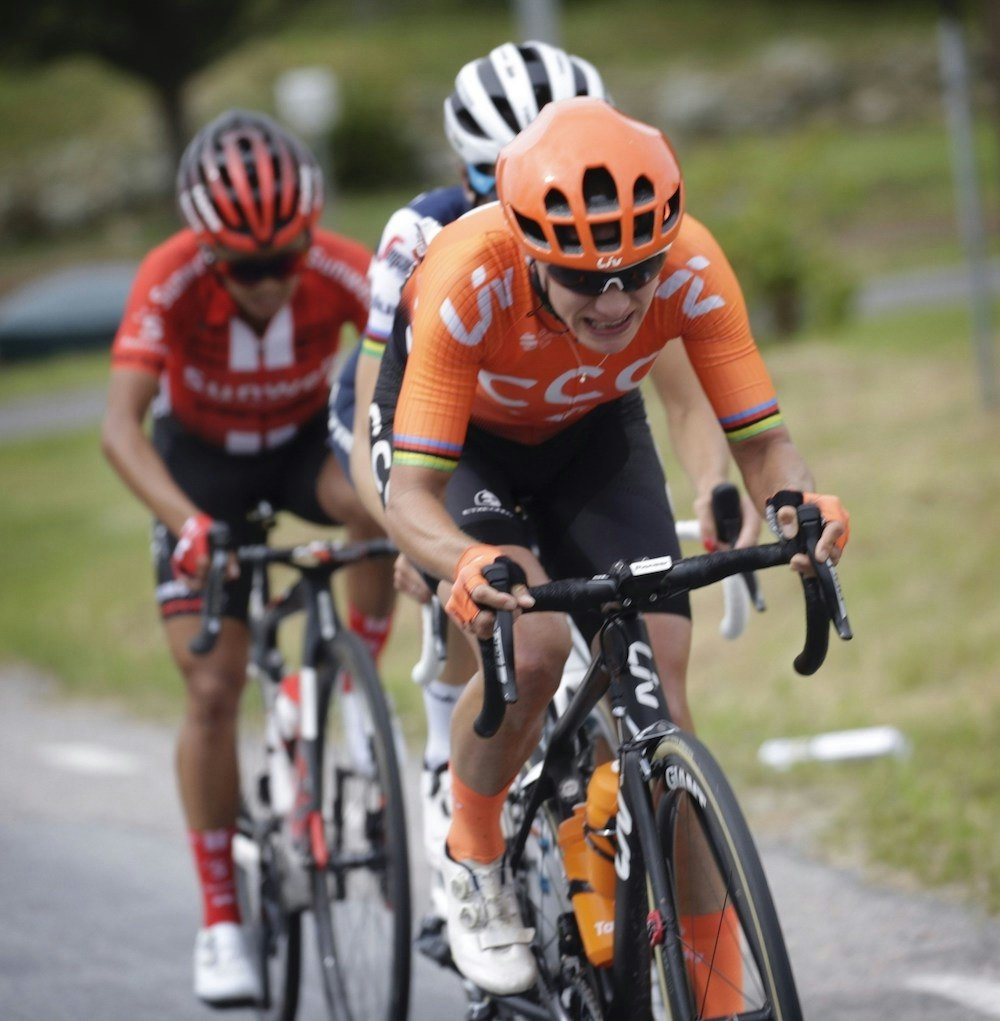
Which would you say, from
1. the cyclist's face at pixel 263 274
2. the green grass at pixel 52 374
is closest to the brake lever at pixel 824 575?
the cyclist's face at pixel 263 274

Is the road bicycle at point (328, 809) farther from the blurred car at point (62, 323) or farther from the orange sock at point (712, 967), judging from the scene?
the blurred car at point (62, 323)

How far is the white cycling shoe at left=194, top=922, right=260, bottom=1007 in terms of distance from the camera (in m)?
4.85

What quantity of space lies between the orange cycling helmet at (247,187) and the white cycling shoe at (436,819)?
156 centimetres

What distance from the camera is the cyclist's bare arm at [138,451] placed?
473 centimetres

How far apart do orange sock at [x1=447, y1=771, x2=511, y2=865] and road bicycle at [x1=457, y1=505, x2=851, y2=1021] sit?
0.08 meters

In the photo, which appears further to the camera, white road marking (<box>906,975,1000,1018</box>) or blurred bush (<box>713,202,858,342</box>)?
blurred bush (<box>713,202,858,342</box>)

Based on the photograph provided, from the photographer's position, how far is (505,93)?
438 centimetres

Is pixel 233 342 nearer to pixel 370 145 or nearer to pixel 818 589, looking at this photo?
pixel 818 589

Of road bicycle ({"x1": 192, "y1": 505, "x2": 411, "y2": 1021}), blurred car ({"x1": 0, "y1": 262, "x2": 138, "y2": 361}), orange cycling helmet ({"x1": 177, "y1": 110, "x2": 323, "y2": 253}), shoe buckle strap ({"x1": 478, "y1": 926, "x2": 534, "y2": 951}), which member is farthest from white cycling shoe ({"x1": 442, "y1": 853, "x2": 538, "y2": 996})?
blurred car ({"x1": 0, "y1": 262, "x2": 138, "y2": 361})

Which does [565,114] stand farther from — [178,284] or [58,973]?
[58,973]

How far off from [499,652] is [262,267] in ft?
7.05

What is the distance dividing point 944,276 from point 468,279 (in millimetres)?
19200

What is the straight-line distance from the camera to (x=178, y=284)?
4.94 metres

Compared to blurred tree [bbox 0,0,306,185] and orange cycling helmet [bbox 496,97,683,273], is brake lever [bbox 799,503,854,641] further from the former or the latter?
blurred tree [bbox 0,0,306,185]
